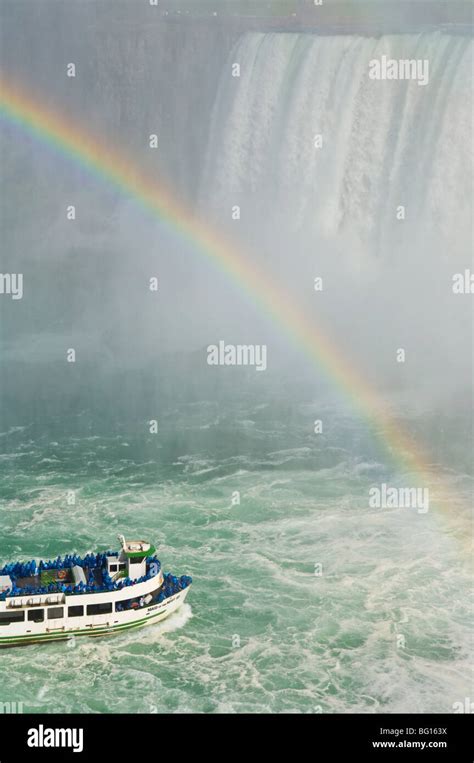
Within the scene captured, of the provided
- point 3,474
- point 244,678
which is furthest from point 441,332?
point 244,678

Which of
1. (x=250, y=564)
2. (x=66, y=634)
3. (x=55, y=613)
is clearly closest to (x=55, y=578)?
(x=55, y=613)

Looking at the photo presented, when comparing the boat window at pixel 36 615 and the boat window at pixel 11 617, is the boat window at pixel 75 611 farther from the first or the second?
the boat window at pixel 11 617

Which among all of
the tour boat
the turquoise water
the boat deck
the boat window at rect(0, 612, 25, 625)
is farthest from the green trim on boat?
the boat deck

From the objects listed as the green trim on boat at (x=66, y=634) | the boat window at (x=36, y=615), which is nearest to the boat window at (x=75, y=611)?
the green trim on boat at (x=66, y=634)

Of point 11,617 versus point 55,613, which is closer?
point 11,617

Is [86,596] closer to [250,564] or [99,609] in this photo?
[99,609]

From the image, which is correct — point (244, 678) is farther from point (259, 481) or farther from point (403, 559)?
point (259, 481)
